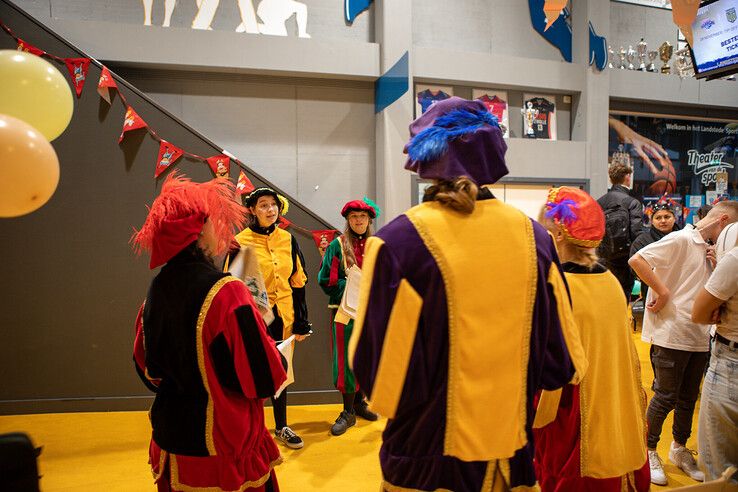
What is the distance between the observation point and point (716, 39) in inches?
160

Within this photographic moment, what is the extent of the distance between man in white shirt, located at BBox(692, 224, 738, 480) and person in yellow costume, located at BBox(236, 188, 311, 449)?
2200mm

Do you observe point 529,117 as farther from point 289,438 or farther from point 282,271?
point 289,438

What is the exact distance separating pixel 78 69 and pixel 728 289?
4.16 metres

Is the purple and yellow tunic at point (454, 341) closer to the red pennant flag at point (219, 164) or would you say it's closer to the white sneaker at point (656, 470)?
the white sneaker at point (656, 470)

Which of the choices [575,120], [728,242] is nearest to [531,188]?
[575,120]

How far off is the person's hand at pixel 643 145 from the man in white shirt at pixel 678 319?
13.8 feet

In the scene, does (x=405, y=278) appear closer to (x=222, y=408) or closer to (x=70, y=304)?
(x=222, y=408)

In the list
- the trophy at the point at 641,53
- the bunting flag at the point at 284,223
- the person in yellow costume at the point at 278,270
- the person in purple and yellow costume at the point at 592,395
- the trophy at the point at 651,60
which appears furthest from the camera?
the trophy at the point at 651,60

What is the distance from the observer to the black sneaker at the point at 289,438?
3141mm

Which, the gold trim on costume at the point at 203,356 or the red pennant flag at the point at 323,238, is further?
the red pennant flag at the point at 323,238

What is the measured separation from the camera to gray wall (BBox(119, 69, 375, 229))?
484 centimetres

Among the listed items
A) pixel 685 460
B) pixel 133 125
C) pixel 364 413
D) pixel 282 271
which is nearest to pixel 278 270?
pixel 282 271

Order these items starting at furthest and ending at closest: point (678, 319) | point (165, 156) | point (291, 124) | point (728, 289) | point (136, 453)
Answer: point (291, 124), point (165, 156), point (136, 453), point (678, 319), point (728, 289)

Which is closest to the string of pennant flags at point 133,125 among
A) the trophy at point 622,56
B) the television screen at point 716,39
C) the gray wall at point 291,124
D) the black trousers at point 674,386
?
the gray wall at point 291,124
